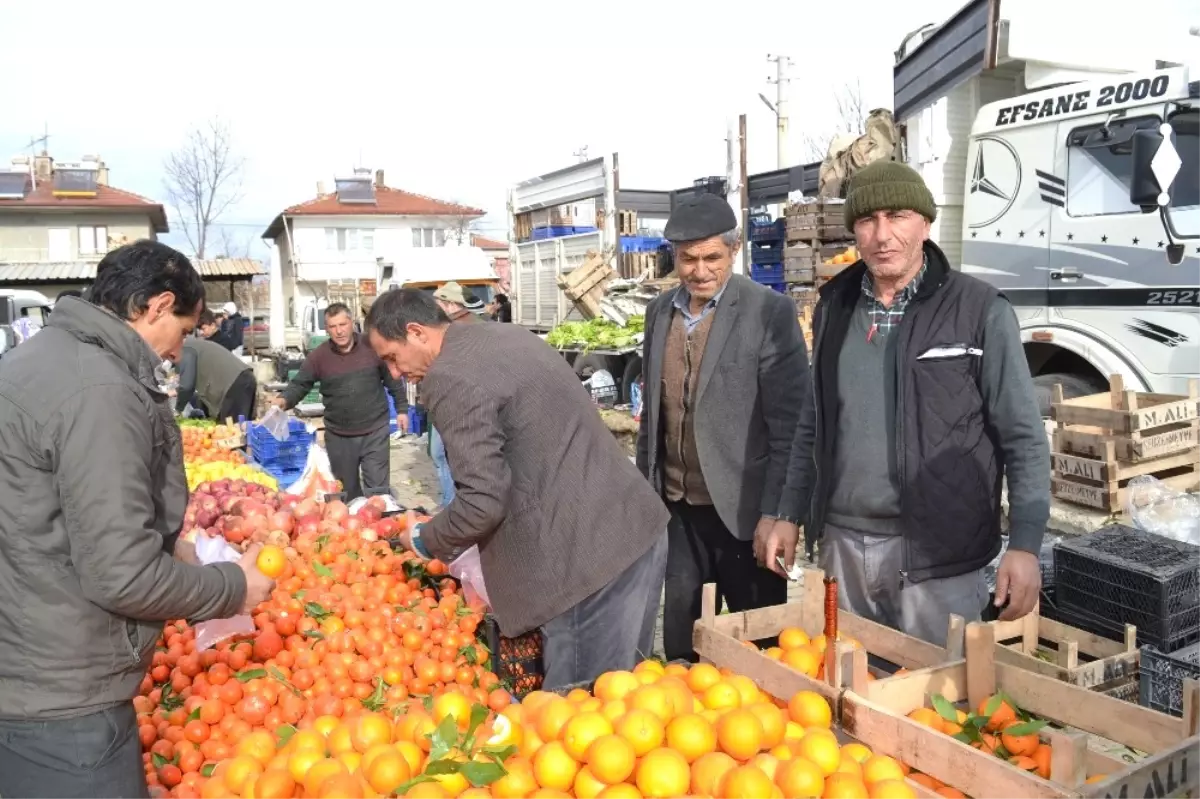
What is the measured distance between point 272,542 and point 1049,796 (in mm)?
3658

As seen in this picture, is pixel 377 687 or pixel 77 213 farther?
pixel 77 213

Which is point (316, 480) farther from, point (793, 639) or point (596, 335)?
point (596, 335)

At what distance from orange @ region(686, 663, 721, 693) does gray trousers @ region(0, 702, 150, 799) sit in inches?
54.0

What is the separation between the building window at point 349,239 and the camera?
47.1 m

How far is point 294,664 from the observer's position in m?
3.44

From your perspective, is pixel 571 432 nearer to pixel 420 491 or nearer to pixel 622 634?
pixel 622 634

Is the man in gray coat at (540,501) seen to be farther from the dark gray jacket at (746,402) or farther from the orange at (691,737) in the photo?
the orange at (691,737)

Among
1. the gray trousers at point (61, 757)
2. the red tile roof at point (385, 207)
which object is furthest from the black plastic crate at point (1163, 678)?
the red tile roof at point (385, 207)

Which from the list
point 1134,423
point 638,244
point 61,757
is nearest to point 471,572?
point 61,757

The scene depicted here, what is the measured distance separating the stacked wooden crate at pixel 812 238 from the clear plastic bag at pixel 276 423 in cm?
620

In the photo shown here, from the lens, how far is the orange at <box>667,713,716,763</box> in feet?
6.16

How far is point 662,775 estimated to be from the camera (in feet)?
5.79

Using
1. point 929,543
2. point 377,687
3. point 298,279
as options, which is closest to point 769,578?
point 929,543

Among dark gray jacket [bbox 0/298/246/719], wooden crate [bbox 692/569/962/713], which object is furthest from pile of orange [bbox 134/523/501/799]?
wooden crate [bbox 692/569/962/713]
